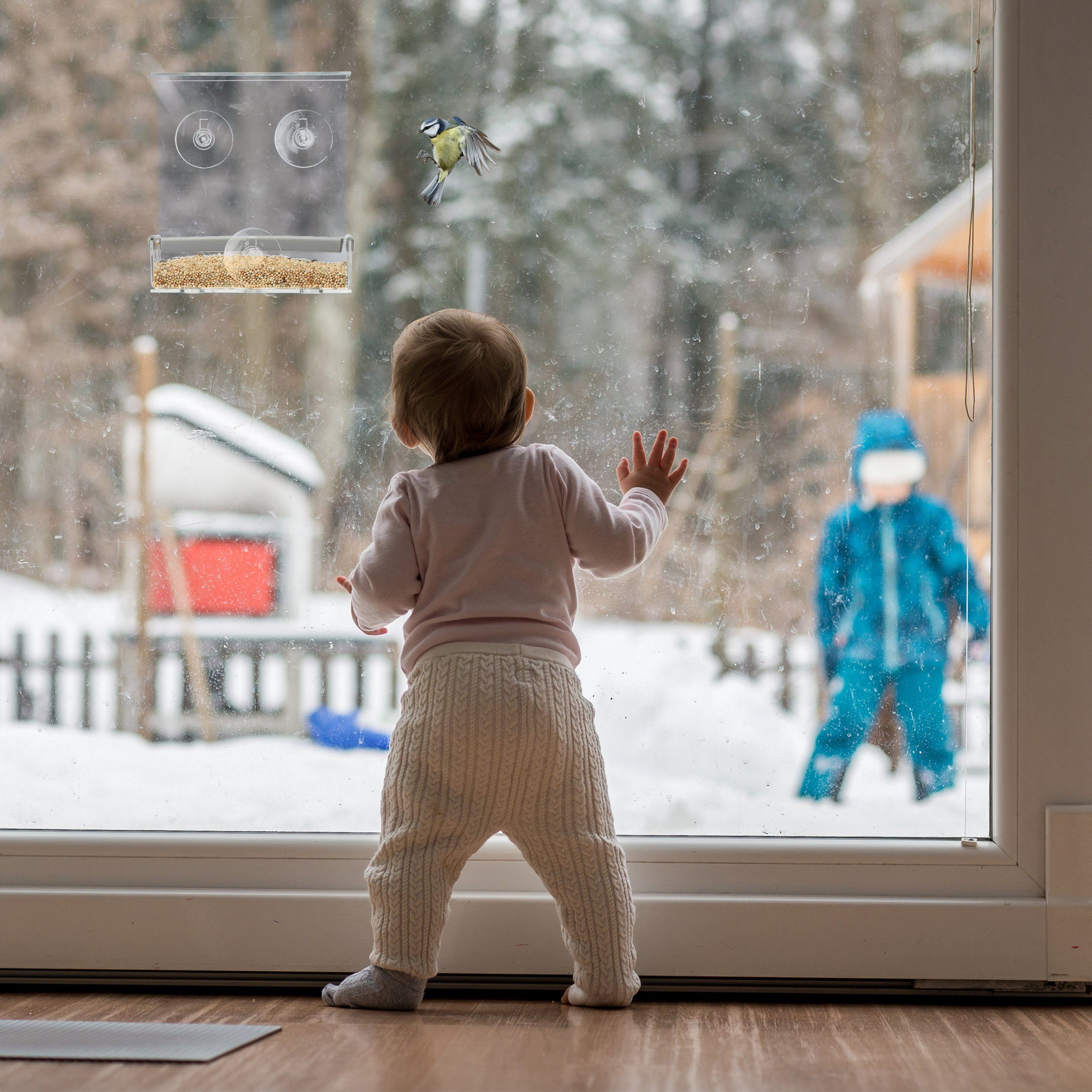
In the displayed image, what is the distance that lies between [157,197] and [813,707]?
3.42 ft

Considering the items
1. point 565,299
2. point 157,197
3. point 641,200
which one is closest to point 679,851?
point 565,299

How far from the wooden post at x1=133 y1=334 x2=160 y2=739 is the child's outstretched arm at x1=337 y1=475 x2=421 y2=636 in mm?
315

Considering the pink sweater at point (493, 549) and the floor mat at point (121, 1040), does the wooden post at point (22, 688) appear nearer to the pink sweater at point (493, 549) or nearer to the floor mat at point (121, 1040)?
the floor mat at point (121, 1040)

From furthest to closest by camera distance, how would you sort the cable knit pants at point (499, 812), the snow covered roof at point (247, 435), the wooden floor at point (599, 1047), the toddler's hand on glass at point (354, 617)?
the snow covered roof at point (247, 435), the toddler's hand on glass at point (354, 617), the cable knit pants at point (499, 812), the wooden floor at point (599, 1047)

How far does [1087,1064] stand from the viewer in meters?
1.12

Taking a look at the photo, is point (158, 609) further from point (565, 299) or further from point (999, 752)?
point (999, 752)

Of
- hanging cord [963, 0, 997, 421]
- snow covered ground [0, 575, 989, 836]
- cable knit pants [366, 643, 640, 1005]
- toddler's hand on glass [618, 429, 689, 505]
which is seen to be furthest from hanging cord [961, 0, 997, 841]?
cable knit pants [366, 643, 640, 1005]

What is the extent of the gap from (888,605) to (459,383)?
0.60 meters

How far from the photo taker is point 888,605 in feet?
4.66

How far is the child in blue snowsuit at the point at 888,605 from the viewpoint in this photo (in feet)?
4.62

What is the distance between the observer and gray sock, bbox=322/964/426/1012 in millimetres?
1265

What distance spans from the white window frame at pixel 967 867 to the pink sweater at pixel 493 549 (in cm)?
31

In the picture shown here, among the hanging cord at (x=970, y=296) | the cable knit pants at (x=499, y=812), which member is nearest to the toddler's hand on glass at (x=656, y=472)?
the cable knit pants at (x=499, y=812)

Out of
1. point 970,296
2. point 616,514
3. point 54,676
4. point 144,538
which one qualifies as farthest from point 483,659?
point 970,296
